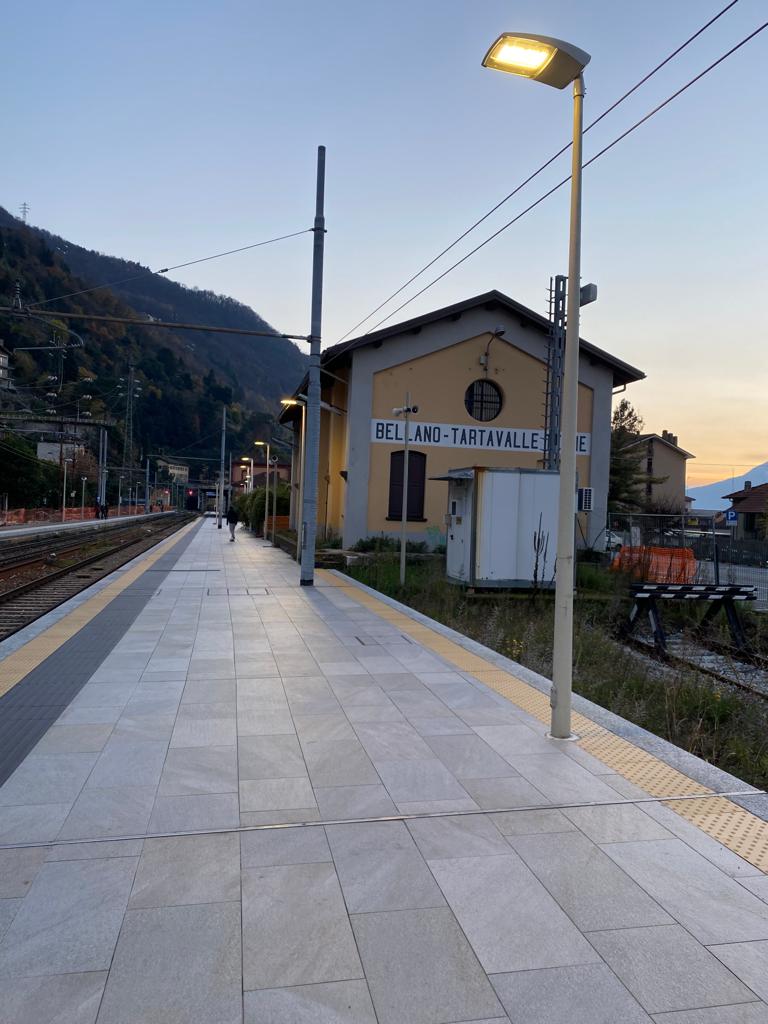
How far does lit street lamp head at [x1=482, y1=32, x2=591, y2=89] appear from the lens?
4993 mm

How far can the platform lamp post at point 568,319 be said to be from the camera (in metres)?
5.10

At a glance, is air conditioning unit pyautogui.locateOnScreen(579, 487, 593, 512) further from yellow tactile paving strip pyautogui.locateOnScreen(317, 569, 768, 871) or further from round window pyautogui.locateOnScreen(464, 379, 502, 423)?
round window pyautogui.locateOnScreen(464, 379, 502, 423)

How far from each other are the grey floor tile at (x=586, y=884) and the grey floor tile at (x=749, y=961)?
246 millimetres

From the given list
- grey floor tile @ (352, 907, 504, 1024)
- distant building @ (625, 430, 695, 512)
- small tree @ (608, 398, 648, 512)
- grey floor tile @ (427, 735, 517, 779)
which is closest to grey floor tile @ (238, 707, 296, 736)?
grey floor tile @ (427, 735, 517, 779)

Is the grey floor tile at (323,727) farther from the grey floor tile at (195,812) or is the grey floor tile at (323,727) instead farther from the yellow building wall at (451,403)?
the yellow building wall at (451,403)

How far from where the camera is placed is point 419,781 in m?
4.59

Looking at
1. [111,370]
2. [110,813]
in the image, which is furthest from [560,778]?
[111,370]

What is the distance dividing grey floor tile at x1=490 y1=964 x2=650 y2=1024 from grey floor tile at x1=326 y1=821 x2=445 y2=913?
586 mm

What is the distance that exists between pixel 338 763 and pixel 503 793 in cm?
110

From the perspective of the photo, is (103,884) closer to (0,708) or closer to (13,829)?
(13,829)

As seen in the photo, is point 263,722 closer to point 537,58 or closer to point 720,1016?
point 720,1016

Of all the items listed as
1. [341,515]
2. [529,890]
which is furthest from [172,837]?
[341,515]

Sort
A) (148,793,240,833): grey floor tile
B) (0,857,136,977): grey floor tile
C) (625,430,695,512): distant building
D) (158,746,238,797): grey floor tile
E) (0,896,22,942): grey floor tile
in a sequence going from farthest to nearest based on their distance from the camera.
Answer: (625,430,695,512): distant building < (158,746,238,797): grey floor tile < (148,793,240,833): grey floor tile < (0,896,22,942): grey floor tile < (0,857,136,977): grey floor tile

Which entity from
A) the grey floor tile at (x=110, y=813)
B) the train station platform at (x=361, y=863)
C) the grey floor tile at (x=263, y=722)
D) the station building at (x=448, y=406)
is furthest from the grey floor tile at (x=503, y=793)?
the station building at (x=448, y=406)
